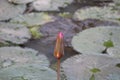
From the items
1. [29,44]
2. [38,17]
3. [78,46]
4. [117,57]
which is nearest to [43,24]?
[38,17]

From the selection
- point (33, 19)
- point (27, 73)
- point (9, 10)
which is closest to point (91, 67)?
point (27, 73)

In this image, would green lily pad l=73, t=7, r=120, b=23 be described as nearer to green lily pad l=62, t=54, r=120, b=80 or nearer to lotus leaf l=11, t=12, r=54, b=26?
lotus leaf l=11, t=12, r=54, b=26

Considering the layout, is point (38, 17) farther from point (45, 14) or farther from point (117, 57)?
point (117, 57)

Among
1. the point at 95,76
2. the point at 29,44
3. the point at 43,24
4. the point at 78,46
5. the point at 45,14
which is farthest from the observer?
the point at 45,14

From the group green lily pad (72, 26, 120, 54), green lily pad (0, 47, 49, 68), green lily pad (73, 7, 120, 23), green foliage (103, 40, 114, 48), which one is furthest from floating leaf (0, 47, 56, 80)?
green lily pad (73, 7, 120, 23)

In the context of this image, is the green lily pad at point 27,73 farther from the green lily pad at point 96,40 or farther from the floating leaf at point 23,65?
the green lily pad at point 96,40

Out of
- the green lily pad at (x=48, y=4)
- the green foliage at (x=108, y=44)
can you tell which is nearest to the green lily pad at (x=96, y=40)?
the green foliage at (x=108, y=44)
